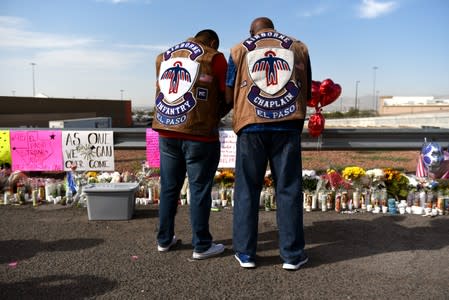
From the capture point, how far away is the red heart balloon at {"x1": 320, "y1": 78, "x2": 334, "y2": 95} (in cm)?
653

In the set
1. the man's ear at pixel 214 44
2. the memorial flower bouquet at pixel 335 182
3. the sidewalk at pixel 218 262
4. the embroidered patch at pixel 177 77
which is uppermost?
the man's ear at pixel 214 44

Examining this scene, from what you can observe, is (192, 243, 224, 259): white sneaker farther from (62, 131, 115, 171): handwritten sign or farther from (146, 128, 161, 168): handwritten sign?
(62, 131, 115, 171): handwritten sign

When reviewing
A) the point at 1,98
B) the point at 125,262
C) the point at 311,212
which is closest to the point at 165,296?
the point at 125,262

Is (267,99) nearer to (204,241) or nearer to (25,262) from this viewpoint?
(204,241)

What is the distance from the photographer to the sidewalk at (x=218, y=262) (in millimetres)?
3203

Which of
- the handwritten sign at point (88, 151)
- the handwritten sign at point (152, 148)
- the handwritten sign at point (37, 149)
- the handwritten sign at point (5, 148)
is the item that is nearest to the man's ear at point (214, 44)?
the handwritten sign at point (152, 148)

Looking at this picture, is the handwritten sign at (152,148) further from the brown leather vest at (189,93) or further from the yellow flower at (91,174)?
the brown leather vest at (189,93)

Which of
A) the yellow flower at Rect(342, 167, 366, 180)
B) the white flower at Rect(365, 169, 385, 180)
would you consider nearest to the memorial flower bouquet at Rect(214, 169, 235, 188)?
the yellow flower at Rect(342, 167, 366, 180)

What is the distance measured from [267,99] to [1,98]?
96.0ft

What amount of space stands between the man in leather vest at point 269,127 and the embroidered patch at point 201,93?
0.21 m

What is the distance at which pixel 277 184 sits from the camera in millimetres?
3725

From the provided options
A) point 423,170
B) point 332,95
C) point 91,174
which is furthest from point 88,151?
point 423,170

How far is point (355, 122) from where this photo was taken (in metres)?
51.4

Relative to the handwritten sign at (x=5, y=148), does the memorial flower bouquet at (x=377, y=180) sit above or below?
below
